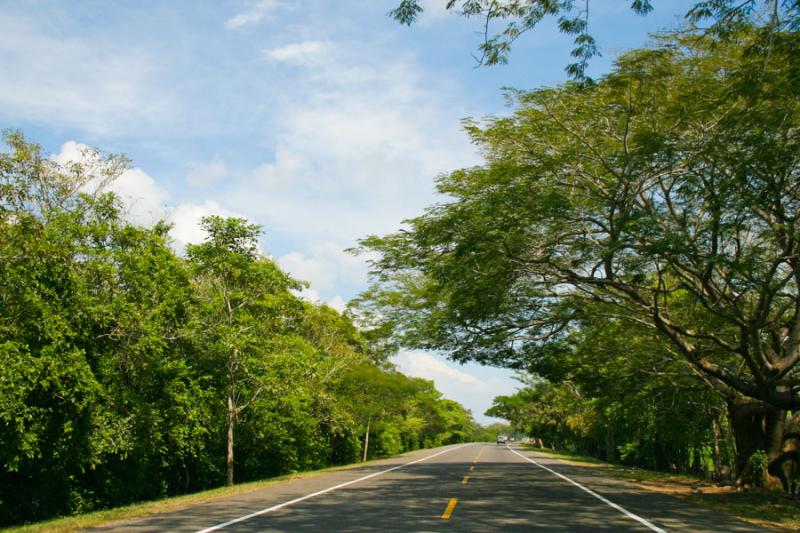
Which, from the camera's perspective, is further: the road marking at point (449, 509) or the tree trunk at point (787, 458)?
the tree trunk at point (787, 458)

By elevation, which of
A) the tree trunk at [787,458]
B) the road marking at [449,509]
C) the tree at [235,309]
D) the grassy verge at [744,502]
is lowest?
the grassy verge at [744,502]

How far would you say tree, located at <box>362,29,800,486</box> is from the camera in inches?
481

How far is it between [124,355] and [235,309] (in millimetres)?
6331

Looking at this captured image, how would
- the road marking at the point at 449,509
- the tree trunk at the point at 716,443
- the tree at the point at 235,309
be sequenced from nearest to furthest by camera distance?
the road marking at the point at 449,509, the tree at the point at 235,309, the tree trunk at the point at 716,443

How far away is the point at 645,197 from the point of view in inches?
591

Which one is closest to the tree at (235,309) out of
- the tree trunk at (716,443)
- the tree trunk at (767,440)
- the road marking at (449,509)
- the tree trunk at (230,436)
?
the tree trunk at (230,436)

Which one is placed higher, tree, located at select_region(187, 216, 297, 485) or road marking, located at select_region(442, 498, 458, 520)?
tree, located at select_region(187, 216, 297, 485)

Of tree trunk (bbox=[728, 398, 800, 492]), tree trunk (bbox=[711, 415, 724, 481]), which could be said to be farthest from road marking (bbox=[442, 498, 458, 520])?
tree trunk (bbox=[711, 415, 724, 481])

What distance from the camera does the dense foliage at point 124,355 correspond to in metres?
16.5

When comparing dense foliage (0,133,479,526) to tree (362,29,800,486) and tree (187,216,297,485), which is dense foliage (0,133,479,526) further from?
tree (362,29,800,486)

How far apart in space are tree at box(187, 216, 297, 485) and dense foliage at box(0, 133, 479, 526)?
0.23ft

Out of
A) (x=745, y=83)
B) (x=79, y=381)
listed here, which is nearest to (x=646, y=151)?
A: (x=745, y=83)

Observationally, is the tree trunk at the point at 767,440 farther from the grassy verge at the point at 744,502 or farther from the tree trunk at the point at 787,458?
the grassy verge at the point at 744,502

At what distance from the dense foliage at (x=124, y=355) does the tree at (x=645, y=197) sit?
9383 mm
